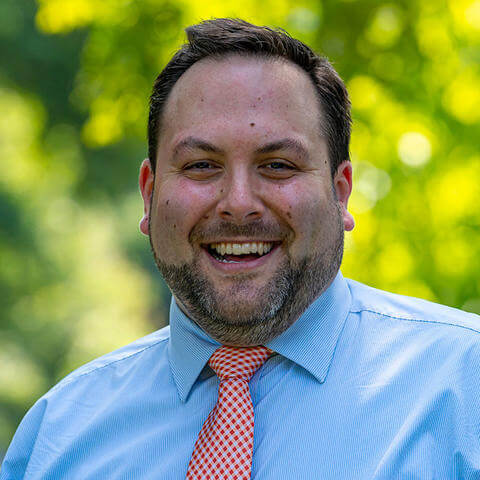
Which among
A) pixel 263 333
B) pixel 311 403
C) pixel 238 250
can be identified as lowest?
pixel 311 403

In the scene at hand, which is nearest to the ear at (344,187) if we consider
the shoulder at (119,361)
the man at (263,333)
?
the man at (263,333)

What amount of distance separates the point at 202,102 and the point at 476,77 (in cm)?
153

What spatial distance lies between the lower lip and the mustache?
0.17 feet

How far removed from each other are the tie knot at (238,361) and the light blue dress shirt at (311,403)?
0.09 ft

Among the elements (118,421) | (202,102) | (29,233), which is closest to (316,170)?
(202,102)

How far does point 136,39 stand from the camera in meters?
3.65

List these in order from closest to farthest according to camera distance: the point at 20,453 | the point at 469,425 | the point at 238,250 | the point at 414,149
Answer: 1. the point at 469,425
2. the point at 238,250
3. the point at 20,453
4. the point at 414,149

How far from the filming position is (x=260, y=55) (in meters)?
2.19

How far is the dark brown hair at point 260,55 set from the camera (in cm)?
220

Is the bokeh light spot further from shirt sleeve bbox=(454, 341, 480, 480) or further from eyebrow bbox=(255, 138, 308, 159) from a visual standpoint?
shirt sleeve bbox=(454, 341, 480, 480)

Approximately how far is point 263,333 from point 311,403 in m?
0.23

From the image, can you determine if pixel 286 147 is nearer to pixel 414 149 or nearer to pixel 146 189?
pixel 146 189

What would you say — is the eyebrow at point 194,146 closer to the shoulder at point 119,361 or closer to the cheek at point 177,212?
the cheek at point 177,212

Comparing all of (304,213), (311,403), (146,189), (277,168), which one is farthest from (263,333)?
(146,189)
